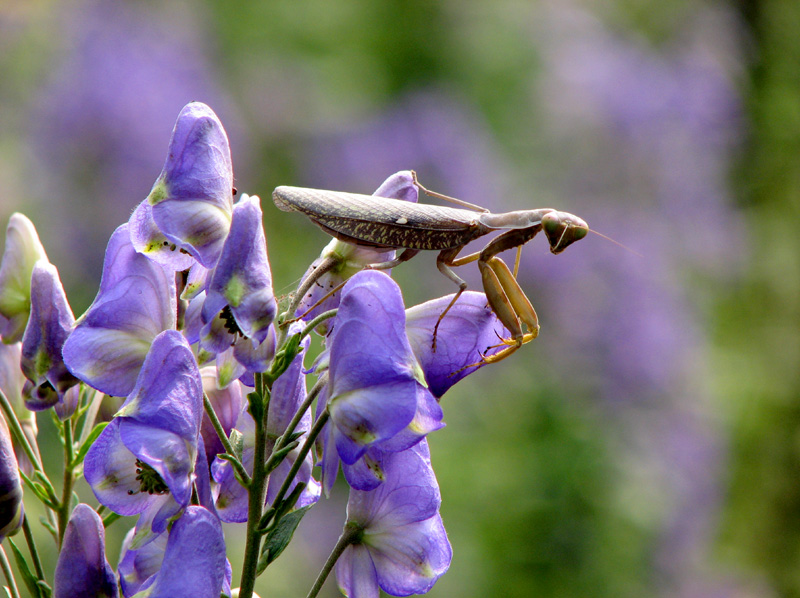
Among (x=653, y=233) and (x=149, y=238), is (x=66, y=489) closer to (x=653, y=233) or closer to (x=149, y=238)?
(x=149, y=238)

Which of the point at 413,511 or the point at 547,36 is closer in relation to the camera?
the point at 413,511

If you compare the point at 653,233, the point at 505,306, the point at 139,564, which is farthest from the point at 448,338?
the point at 653,233

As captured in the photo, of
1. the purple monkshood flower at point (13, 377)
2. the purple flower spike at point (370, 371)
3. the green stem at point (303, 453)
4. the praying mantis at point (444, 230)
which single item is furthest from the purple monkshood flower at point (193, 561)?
the purple monkshood flower at point (13, 377)

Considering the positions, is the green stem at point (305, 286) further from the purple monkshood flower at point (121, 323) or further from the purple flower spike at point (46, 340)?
the purple flower spike at point (46, 340)

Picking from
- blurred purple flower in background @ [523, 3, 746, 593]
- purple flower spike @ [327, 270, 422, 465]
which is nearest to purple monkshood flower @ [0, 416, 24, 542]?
purple flower spike @ [327, 270, 422, 465]

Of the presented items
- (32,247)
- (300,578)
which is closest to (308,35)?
(300,578)

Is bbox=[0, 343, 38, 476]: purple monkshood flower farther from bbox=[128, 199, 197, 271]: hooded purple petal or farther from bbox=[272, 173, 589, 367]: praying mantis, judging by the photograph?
bbox=[272, 173, 589, 367]: praying mantis

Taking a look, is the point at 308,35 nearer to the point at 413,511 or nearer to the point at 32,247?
the point at 32,247
